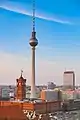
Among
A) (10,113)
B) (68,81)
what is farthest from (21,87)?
(68,81)

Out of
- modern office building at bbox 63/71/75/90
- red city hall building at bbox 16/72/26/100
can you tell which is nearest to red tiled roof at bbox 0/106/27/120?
red city hall building at bbox 16/72/26/100

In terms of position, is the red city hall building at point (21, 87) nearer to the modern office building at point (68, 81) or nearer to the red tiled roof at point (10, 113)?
the red tiled roof at point (10, 113)

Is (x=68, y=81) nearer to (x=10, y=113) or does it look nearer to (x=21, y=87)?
(x=21, y=87)

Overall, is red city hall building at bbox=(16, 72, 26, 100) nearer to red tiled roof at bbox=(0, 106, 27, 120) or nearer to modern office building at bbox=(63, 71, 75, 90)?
red tiled roof at bbox=(0, 106, 27, 120)

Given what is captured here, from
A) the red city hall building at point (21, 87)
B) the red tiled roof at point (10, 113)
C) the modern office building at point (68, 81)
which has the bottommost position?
the red tiled roof at point (10, 113)

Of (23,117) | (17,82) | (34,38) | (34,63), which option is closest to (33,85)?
(34,63)

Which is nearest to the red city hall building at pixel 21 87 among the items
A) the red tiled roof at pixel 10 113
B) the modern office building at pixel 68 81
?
the red tiled roof at pixel 10 113

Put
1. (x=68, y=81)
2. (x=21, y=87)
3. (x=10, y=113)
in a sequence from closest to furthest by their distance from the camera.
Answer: (x=10, y=113), (x=21, y=87), (x=68, y=81)

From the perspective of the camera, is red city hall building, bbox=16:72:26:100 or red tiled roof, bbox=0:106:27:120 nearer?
red tiled roof, bbox=0:106:27:120

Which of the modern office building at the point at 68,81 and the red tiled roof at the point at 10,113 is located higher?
the modern office building at the point at 68,81

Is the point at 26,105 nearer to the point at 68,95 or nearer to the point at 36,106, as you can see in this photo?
the point at 36,106

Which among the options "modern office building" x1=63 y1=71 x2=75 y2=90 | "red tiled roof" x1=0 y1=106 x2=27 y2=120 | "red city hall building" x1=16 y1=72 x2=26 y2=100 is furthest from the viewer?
"modern office building" x1=63 y1=71 x2=75 y2=90
